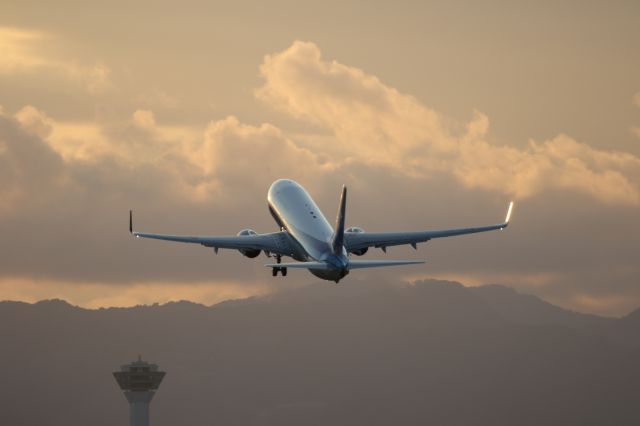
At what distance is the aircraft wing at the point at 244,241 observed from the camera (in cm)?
14338

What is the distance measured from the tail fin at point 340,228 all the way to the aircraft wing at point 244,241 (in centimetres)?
1638

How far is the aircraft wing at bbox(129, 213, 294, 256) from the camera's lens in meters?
143

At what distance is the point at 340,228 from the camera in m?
126

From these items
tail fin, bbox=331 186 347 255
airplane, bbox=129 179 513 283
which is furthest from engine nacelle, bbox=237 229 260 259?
tail fin, bbox=331 186 347 255

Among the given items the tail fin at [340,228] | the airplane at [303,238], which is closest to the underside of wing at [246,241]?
the airplane at [303,238]

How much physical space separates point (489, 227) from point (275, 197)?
83.7ft

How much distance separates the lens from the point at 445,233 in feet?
476

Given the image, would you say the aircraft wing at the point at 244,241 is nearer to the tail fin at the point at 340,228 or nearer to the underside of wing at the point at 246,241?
the underside of wing at the point at 246,241

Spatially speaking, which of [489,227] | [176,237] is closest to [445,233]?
[489,227]

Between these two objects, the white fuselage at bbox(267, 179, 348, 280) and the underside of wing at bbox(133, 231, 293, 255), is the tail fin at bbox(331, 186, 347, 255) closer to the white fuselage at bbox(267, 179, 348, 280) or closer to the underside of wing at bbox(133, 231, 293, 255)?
the white fuselage at bbox(267, 179, 348, 280)

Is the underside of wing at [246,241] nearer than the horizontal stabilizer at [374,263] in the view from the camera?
No

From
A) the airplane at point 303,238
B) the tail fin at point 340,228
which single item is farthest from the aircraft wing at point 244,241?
the tail fin at point 340,228

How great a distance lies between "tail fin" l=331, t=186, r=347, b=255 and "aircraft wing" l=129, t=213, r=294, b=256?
1638cm

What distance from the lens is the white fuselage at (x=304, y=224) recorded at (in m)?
127
